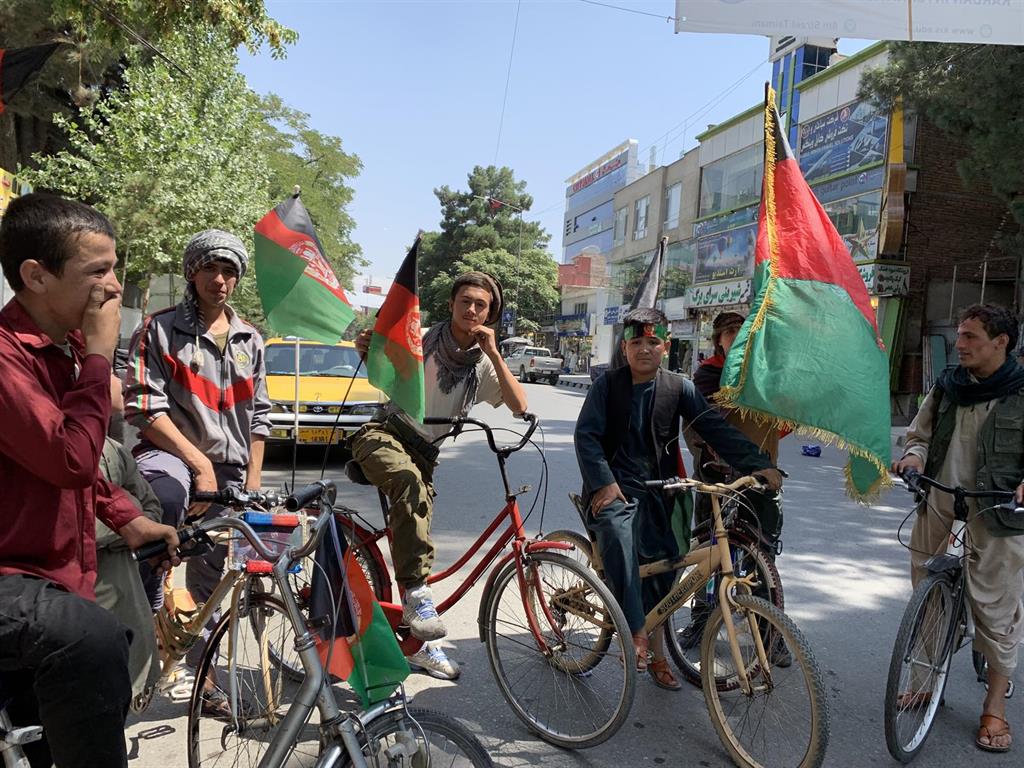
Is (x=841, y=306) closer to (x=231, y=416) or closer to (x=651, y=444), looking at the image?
(x=651, y=444)

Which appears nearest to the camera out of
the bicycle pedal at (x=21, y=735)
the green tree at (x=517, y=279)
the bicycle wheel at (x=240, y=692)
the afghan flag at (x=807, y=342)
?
the bicycle pedal at (x=21, y=735)

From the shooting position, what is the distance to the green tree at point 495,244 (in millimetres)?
44938

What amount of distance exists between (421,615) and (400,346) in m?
1.20

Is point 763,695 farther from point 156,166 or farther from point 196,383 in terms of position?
point 156,166

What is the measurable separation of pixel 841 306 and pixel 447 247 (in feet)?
150

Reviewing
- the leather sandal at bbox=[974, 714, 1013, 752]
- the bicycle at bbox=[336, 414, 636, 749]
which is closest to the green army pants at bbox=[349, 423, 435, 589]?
the bicycle at bbox=[336, 414, 636, 749]

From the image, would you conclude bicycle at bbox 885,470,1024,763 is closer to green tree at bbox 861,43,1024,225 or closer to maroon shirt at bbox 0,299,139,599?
maroon shirt at bbox 0,299,139,599

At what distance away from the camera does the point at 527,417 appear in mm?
3346

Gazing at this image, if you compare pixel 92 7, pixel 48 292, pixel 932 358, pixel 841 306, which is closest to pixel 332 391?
pixel 92 7

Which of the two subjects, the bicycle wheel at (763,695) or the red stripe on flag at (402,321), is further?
the red stripe on flag at (402,321)

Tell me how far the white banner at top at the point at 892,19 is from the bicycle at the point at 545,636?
386 cm

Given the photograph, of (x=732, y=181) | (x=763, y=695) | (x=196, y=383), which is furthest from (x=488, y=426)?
(x=732, y=181)

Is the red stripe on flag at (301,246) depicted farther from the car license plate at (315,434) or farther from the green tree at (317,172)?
the green tree at (317,172)

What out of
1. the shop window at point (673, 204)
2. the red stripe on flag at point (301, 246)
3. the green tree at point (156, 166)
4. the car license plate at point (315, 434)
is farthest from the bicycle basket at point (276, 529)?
the shop window at point (673, 204)
